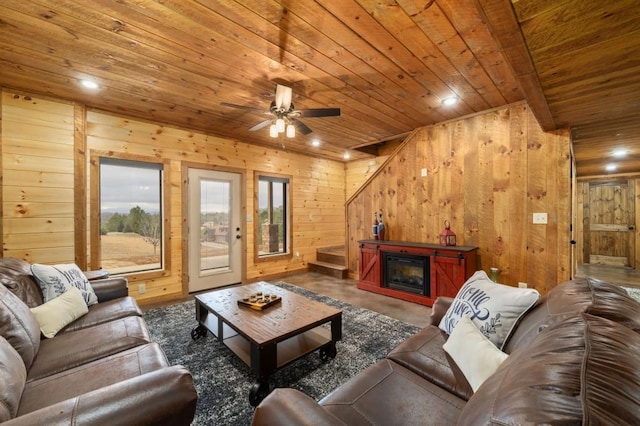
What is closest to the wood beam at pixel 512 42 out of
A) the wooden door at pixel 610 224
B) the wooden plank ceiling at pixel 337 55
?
the wooden plank ceiling at pixel 337 55

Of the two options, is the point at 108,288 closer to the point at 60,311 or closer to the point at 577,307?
the point at 60,311

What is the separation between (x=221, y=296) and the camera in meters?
2.67

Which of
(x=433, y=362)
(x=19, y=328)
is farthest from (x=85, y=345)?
(x=433, y=362)

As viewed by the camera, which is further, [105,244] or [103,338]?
[105,244]

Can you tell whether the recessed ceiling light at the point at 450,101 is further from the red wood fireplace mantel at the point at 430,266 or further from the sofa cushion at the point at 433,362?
the sofa cushion at the point at 433,362

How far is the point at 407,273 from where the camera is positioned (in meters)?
4.02

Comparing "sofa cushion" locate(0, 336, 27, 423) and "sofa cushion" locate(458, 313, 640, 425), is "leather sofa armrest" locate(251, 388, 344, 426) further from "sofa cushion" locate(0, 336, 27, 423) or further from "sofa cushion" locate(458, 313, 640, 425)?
"sofa cushion" locate(0, 336, 27, 423)

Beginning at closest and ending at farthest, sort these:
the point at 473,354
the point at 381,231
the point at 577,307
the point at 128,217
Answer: the point at 577,307
the point at 473,354
the point at 128,217
the point at 381,231

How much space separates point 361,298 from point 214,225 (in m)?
2.73

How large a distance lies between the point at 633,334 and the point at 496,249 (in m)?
3.18

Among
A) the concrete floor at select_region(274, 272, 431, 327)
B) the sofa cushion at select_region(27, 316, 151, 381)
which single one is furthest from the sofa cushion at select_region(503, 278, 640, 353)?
the sofa cushion at select_region(27, 316, 151, 381)

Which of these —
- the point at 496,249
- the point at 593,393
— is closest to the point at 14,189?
the point at 593,393

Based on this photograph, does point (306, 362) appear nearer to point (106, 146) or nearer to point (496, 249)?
point (496, 249)

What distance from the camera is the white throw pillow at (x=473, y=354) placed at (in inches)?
39.3
